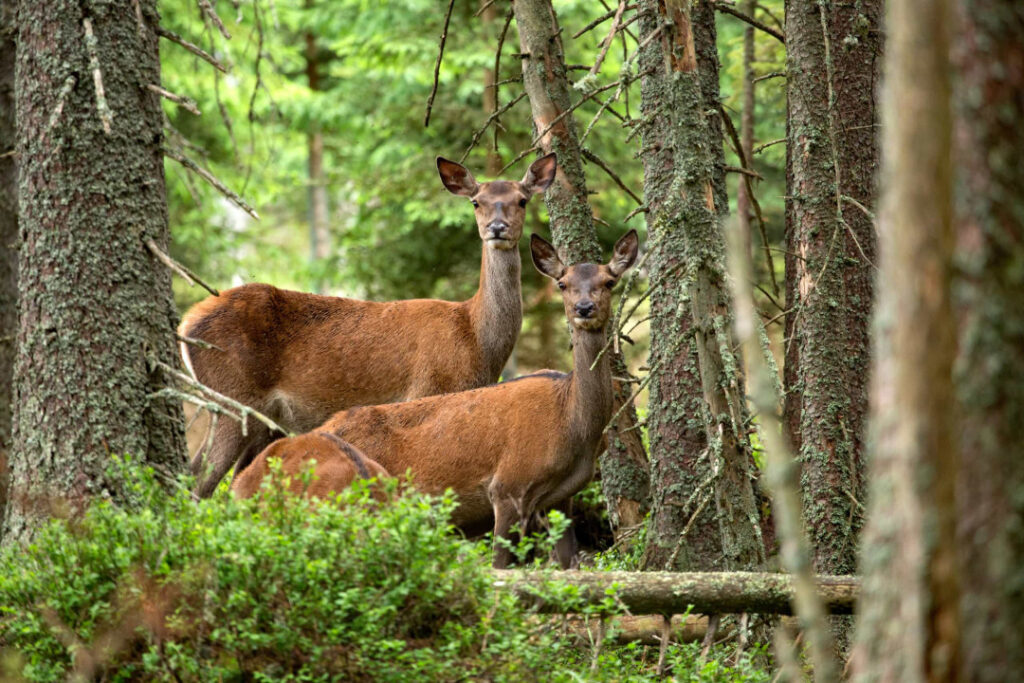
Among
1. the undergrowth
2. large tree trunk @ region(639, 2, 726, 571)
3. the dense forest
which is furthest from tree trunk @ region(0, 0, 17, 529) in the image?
large tree trunk @ region(639, 2, 726, 571)

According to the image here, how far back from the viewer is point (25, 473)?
240 inches

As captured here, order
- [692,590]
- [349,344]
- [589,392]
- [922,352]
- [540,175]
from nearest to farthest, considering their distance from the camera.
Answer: [922,352]
[692,590]
[589,392]
[540,175]
[349,344]

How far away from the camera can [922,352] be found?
299 centimetres

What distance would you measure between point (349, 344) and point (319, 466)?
3005 mm

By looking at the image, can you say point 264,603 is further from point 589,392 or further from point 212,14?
point 589,392

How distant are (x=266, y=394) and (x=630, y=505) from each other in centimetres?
374

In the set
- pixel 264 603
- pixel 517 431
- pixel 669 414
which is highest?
pixel 669 414

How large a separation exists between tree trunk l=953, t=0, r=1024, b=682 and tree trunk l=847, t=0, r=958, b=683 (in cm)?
6

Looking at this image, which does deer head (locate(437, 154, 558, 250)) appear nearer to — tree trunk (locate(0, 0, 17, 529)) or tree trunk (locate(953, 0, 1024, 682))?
tree trunk (locate(0, 0, 17, 529))

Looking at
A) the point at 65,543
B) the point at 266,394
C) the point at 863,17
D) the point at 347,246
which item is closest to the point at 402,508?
the point at 65,543

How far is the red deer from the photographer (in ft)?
24.8

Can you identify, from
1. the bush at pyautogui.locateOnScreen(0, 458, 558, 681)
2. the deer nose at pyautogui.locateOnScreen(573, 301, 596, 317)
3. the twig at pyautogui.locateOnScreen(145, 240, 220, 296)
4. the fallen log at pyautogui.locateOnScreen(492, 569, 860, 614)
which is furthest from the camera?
the deer nose at pyautogui.locateOnScreen(573, 301, 596, 317)

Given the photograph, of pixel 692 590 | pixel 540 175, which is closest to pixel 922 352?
pixel 692 590

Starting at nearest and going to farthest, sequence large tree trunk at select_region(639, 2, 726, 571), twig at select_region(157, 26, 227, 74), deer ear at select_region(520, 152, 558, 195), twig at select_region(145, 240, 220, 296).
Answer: twig at select_region(145, 240, 220, 296) → twig at select_region(157, 26, 227, 74) → large tree trunk at select_region(639, 2, 726, 571) → deer ear at select_region(520, 152, 558, 195)
